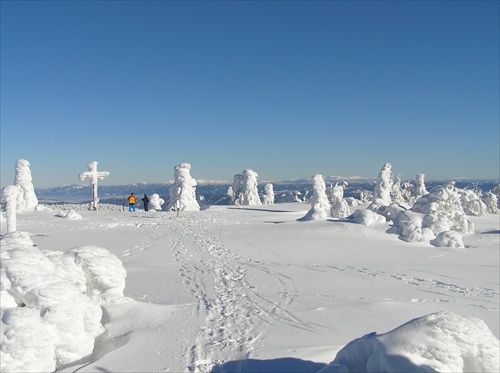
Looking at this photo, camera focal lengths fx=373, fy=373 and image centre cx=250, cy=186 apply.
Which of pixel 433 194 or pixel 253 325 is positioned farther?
pixel 433 194

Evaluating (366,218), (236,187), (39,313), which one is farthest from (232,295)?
(236,187)

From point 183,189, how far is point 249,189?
13.1 m

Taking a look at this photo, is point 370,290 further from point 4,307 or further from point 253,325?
point 4,307

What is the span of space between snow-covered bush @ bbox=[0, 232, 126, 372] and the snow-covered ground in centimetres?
2

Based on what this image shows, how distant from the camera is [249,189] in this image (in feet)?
153

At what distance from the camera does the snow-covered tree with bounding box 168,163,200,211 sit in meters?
34.8

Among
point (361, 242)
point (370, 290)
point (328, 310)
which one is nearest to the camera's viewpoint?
point (328, 310)

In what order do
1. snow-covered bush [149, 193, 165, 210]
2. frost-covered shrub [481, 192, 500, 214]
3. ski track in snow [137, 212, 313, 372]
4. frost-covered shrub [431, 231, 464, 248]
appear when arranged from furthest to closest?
snow-covered bush [149, 193, 165, 210] < frost-covered shrub [481, 192, 500, 214] < frost-covered shrub [431, 231, 464, 248] < ski track in snow [137, 212, 313, 372]

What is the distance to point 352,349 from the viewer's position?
14.0ft

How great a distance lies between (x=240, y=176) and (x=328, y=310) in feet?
133

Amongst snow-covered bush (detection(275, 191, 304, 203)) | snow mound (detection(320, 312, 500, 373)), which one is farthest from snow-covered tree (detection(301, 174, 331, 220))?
snow-covered bush (detection(275, 191, 304, 203))

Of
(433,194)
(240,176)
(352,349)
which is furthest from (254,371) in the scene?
(240,176)

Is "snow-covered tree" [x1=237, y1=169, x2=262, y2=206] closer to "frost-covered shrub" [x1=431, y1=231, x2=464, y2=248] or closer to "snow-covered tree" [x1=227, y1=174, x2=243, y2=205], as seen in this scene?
"snow-covered tree" [x1=227, y1=174, x2=243, y2=205]

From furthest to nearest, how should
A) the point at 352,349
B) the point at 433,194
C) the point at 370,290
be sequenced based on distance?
the point at 433,194 < the point at 370,290 < the point at 352,349
